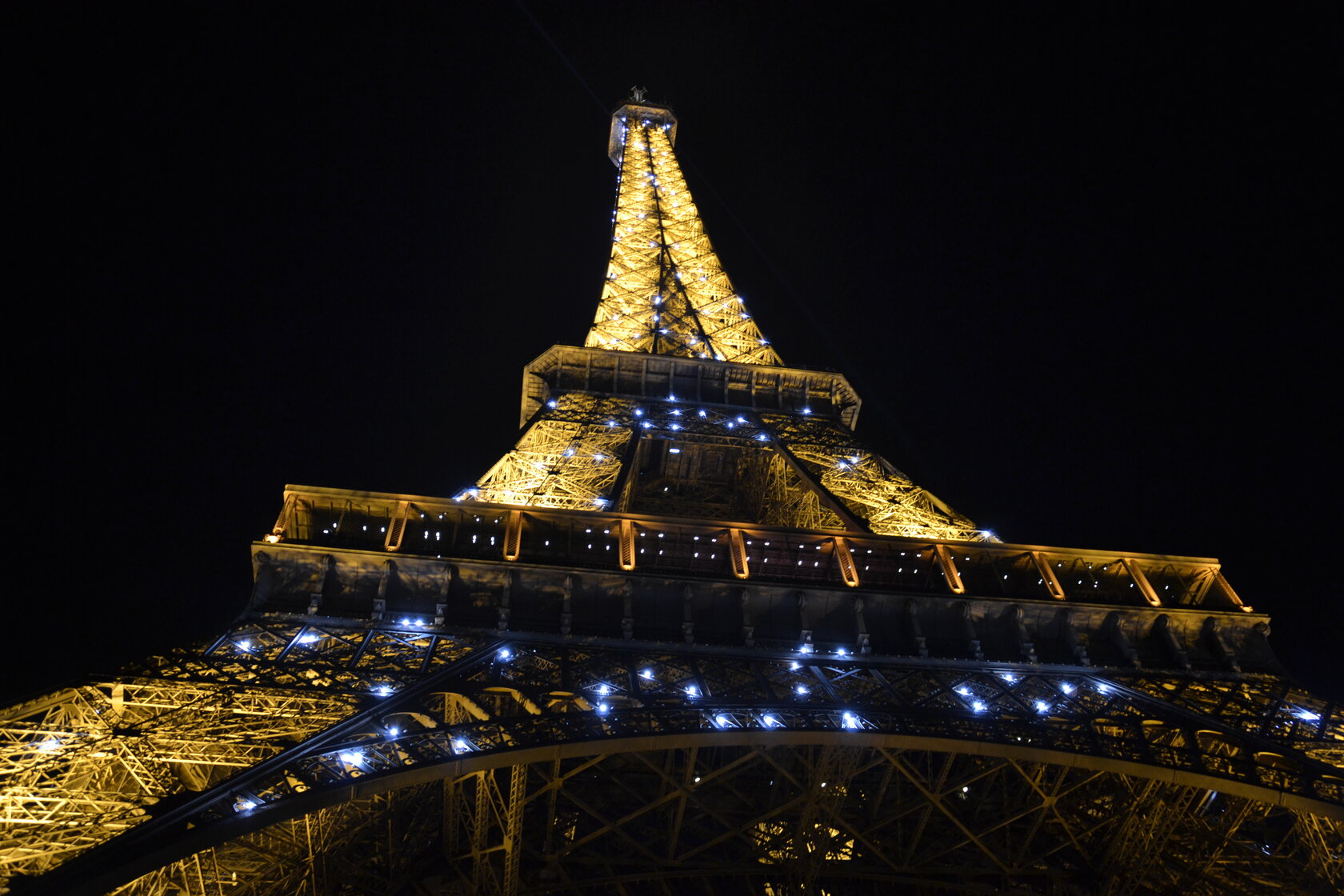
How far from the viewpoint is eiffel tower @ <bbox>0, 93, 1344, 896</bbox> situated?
35.1ft

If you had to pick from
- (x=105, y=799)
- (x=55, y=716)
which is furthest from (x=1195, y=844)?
(x=55, y=716)

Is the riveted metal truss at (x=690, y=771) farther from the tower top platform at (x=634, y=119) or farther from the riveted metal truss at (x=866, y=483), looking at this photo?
the tower top platform at (x=634, y=119)

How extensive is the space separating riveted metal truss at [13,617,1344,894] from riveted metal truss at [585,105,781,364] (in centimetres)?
1895

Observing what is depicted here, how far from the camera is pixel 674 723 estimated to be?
12562mm

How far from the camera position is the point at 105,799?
9.43 metres

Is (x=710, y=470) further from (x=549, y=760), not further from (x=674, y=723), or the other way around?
(x=549, y=760)

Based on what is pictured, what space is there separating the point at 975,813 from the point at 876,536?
585cm

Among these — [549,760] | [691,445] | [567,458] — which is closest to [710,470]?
[691,445]

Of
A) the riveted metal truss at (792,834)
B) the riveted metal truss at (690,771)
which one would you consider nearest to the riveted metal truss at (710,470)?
the riveted metal truss at (690,771)

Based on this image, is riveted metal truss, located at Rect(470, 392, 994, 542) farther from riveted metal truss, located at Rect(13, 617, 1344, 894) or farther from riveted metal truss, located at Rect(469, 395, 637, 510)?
riveted metal truss, located at Rect(13, 617, 1344, 894)

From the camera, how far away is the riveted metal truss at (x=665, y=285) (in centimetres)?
3597

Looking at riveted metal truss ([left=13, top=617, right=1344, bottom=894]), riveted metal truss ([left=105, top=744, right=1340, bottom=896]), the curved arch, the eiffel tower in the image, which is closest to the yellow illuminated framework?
the eiffel tower

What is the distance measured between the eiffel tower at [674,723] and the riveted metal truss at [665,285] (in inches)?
574

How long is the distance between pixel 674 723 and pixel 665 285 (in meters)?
31.3
